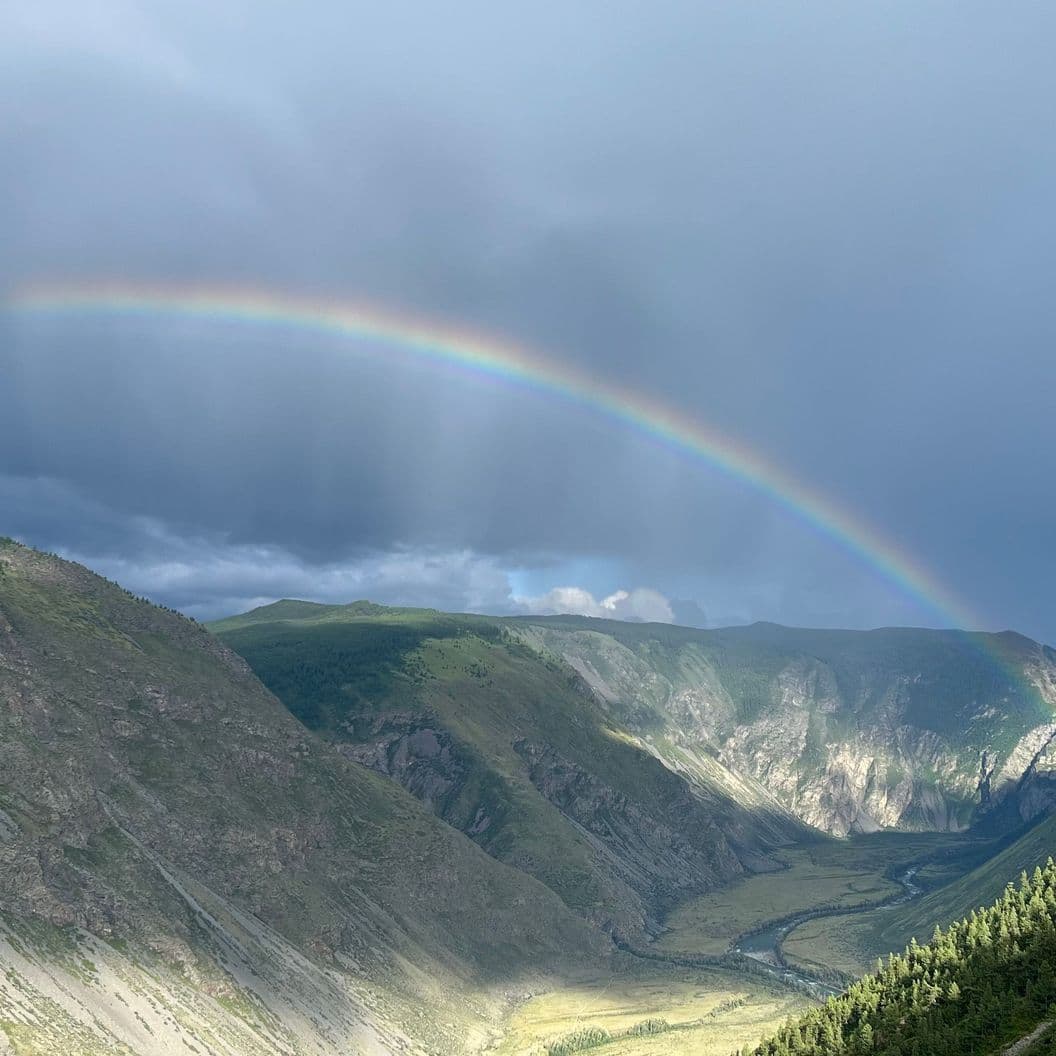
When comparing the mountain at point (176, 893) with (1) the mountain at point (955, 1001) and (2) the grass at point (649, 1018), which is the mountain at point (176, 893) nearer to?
(2) the grass at point (649, 1018)

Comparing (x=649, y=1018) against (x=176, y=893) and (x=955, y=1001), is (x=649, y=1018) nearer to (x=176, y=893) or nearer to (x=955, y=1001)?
(x=176, y=893)

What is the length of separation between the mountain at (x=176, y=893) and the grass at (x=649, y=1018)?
8.26 meters

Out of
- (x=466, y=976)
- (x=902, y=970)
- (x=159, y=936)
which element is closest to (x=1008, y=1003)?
(x=902, y=970)

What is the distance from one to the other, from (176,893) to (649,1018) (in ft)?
345

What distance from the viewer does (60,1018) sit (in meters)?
99.8

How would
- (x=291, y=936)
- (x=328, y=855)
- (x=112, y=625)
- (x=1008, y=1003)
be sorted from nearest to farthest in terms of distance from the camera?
1. (x=1008, y=1003)
2. (x=291, y=936)
3. (x=328, y=855)
4. (x=112, y=625)

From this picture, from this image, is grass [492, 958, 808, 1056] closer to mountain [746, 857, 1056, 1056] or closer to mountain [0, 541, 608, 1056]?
mountain [0, 541, 608, 1056]

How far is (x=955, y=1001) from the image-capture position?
75188mm

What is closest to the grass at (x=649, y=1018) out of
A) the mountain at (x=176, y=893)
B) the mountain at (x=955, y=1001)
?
the mountain at (x=176, y=893)

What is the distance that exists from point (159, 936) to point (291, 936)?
108ft

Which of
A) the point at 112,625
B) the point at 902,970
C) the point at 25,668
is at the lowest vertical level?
the point at 25,668

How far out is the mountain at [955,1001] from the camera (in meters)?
67.3

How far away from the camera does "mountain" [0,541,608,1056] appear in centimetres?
11269

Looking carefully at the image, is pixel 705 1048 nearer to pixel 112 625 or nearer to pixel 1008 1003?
pixel 1008 1003
